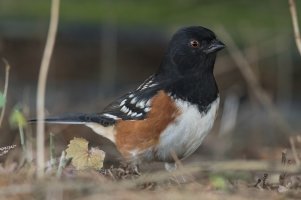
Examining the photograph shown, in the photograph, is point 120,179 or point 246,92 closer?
point 120,179

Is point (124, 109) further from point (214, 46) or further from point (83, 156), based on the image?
point (83, 156)

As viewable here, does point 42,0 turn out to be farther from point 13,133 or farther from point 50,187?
point 50,187

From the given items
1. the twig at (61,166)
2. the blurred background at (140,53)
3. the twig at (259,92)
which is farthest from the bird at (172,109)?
the blurred background at (140,53)

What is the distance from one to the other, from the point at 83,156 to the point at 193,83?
115 cm

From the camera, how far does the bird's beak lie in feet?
16.5

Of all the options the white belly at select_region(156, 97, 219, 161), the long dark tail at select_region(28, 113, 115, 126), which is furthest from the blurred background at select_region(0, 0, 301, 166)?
the white belly at select_region(156, 97, 219, 161)

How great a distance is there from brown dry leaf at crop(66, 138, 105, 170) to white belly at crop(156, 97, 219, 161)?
80 cm

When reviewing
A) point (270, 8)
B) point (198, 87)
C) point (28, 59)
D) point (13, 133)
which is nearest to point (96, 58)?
point (28, 59)

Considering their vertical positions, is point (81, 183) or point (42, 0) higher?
point (42, 0)

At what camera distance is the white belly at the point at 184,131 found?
15.3 ft

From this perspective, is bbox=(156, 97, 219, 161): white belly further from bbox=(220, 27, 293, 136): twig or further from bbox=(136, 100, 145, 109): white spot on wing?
bbox=(220, 27, 293, 136): twig

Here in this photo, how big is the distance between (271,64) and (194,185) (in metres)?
6.50

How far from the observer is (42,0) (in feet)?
35.9

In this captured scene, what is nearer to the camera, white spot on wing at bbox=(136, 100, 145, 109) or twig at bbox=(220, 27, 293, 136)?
white spot on wing at bbox=(136, 100, 145, 109)
